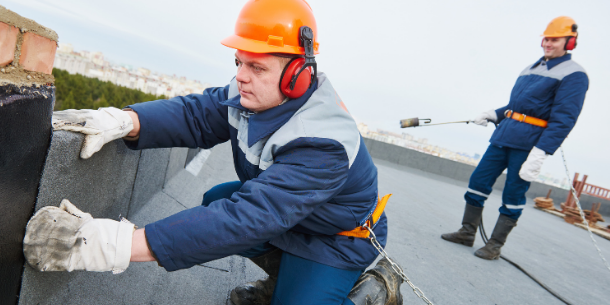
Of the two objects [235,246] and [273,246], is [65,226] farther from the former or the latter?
[273,246]

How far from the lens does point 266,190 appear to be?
1239 millimetres

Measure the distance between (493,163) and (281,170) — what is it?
9.73ft

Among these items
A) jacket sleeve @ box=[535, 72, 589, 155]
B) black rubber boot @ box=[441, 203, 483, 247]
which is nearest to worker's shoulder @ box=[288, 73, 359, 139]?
jacket sleeve @ box=[535, 72, 589, 155]

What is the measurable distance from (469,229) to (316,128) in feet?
9.88

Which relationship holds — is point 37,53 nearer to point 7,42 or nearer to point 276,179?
point 7,42

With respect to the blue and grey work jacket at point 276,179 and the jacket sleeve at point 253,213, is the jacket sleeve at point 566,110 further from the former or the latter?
the jacket sleeve at point 253,213

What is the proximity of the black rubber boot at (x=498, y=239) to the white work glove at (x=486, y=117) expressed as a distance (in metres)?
1.01

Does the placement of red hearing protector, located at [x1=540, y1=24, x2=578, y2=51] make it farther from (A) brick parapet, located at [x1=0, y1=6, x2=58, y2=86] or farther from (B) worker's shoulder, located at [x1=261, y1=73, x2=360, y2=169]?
(A) brick parapet, located at [x1=0, y1=6, x2=58, y2=86]

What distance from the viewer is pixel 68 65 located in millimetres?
6191

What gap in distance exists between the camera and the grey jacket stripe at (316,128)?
4.55 ft

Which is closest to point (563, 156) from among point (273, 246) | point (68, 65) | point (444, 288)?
point (444, 288)

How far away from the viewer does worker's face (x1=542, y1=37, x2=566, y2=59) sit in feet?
10.9

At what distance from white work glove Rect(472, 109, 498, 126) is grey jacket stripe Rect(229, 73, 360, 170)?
2.88 m

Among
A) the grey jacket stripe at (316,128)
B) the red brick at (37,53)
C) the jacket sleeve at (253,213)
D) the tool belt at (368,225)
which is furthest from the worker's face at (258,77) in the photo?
the tool belt at (368,225)
